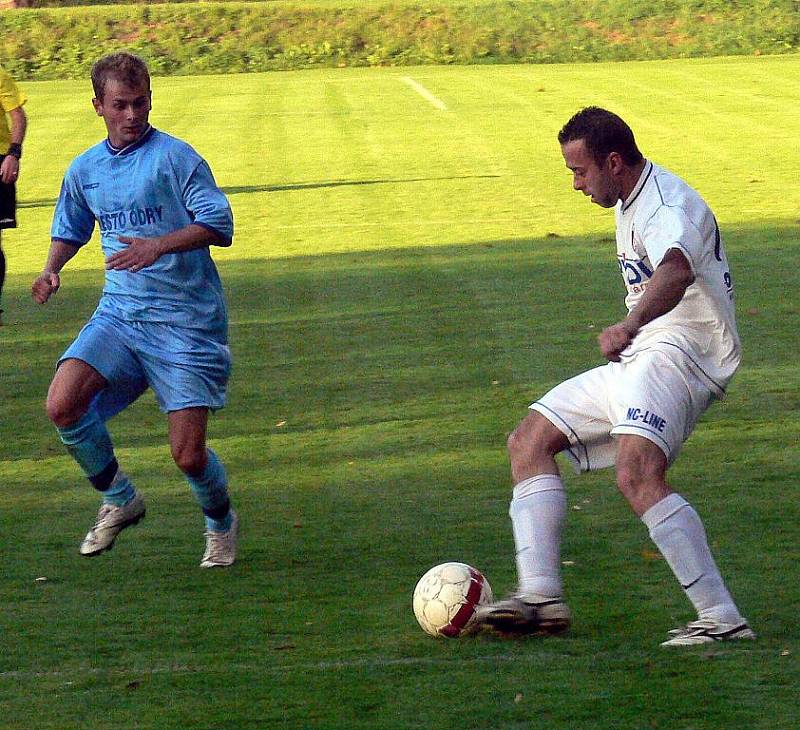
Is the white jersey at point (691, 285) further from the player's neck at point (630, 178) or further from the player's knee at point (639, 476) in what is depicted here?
the player's knee at point (639, 476)

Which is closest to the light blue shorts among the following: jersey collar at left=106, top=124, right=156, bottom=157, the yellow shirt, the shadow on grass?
jersey collar at left=106, top=124, right=156, bottom=157

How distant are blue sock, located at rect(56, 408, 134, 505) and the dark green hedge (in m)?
38.0

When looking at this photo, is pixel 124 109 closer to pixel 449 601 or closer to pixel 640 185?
pixel 640 185

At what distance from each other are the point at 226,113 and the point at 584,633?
2499cm

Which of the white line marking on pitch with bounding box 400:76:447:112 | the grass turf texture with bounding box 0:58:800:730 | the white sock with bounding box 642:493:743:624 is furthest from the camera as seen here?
the white line marking on pitch with bounding box 400:76:447:112

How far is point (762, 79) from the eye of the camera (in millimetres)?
32938

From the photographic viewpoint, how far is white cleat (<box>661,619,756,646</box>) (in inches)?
Result: 203

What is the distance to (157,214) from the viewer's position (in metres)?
6.27

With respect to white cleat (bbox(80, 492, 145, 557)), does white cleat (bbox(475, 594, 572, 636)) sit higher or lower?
higher

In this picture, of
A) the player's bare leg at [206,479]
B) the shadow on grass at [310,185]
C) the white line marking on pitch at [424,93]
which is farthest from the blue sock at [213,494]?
the white line marking on pitch at [424,93]

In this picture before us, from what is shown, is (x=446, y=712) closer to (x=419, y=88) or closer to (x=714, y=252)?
(x=714, y=252)

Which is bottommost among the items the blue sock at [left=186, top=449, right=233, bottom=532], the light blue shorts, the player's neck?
the blue sock at [left=186, top=449, right=233, bottom=532]

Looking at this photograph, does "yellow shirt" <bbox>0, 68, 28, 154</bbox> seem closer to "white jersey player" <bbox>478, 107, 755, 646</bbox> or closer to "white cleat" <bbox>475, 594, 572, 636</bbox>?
"white jersey player" <bbox>478, 107, 755, 646</bbox>

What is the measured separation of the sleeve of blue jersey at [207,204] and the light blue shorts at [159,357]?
0.43m
